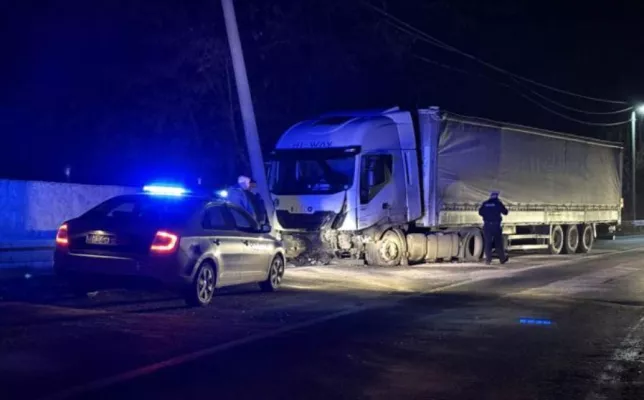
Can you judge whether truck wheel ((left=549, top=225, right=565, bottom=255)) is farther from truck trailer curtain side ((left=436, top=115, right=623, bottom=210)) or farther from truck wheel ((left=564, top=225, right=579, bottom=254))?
truck trailer curtain side ((left=436, top=115, right=623, bottom=210))

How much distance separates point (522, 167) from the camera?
24125mm

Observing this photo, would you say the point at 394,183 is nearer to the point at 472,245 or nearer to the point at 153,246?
the point at 472,245

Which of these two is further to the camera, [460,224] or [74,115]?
[74,115]

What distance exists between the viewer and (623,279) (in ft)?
56.2

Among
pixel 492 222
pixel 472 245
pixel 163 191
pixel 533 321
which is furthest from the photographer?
pixel 472 245

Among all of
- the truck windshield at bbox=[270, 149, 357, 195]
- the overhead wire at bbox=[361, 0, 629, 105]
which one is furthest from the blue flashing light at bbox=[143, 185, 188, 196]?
the overhead wire at bbox=[361, 0, 629, 105]

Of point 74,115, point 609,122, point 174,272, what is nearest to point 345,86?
point 74,115

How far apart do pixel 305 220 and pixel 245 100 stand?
9.50 ft

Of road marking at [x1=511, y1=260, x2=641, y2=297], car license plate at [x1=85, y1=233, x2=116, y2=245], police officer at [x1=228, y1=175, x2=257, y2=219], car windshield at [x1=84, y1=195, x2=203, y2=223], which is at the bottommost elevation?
road marking at [x1=511, y1=260, x2=641, y2=297]

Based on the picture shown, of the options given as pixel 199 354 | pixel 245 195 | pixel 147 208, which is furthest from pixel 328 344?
pixel 245 195

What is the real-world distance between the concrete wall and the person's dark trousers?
363 inches

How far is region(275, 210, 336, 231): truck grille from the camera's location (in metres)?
18.7

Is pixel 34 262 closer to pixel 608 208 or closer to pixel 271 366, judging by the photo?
pixel 271 366

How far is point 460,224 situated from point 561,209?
6.08 meters
